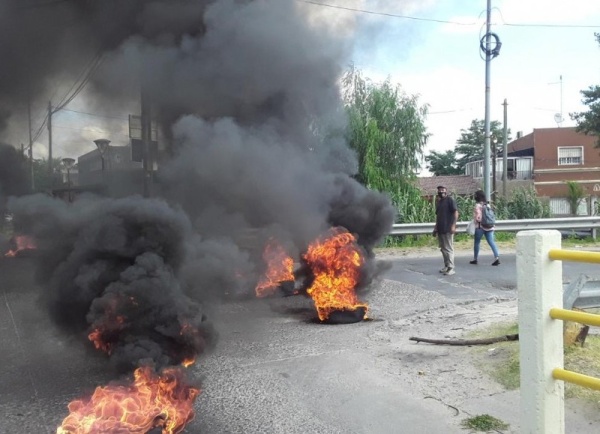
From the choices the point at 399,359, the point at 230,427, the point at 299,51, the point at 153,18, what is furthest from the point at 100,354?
the point at 299,51

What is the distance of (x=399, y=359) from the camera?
16.5 ft

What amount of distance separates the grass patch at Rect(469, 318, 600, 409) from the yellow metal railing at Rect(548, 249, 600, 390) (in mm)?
1737

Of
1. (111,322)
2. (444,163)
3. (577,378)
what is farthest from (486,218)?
(444,163)

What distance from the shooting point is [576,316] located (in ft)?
7.26

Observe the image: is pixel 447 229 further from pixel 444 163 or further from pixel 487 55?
pixel 444 163

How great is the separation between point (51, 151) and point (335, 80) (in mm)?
3840

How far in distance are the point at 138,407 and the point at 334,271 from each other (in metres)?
3.75

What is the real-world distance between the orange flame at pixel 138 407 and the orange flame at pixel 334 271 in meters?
3.13

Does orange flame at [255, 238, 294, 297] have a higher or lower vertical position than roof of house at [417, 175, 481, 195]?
lower

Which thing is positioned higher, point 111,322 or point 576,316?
point 576,316

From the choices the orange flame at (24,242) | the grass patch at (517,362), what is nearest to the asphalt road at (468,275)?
the grass patch at (517,362)

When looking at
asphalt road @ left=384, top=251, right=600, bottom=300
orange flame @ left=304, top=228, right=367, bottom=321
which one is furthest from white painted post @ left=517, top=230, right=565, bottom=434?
asphalt road @ left=384, top=251, right=600, bottom=300

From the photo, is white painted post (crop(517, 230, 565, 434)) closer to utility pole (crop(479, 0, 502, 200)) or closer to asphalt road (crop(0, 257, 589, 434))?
asphalt road (crop(0, 257, 589, 434))

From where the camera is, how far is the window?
39.2 meters
